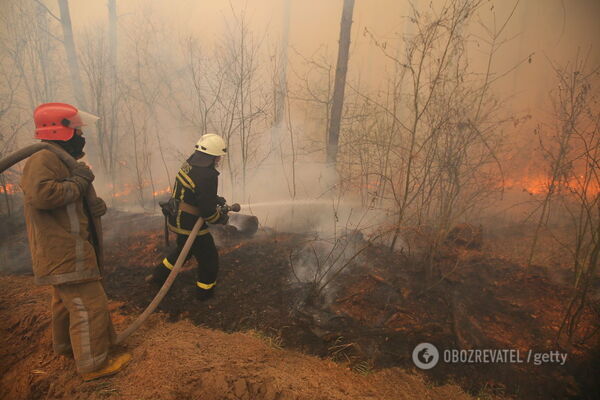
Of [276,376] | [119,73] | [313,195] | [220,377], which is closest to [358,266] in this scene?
[276,376]

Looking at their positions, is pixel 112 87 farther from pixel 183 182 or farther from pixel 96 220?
pixel 96 220

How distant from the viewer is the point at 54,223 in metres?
2.38

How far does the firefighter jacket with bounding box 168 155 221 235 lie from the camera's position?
3404mm

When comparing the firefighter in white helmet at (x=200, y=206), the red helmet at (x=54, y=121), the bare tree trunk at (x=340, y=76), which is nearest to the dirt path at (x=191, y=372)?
the firefighter in white helmet at (x=200, y=206)

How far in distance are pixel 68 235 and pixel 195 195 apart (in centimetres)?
128

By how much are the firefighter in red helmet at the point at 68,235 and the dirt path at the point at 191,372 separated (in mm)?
265

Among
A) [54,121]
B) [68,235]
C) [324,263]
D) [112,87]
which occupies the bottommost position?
[324,263]

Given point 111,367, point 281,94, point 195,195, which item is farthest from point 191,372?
point 281,94

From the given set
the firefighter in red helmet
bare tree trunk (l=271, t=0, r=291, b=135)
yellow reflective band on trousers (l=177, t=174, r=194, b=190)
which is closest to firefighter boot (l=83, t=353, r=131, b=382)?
the firefighter in red helmet

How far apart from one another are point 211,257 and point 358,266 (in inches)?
78.4

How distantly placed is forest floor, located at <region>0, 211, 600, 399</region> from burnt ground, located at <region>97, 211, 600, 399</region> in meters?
0.01

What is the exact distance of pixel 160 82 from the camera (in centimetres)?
1094

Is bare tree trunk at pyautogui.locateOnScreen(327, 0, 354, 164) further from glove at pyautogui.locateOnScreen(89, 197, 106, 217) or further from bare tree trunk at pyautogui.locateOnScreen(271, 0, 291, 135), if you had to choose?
glove at pyautogui.locateOnScreen(89, 197, 106, 217)

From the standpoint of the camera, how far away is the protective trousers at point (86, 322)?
246 cm
